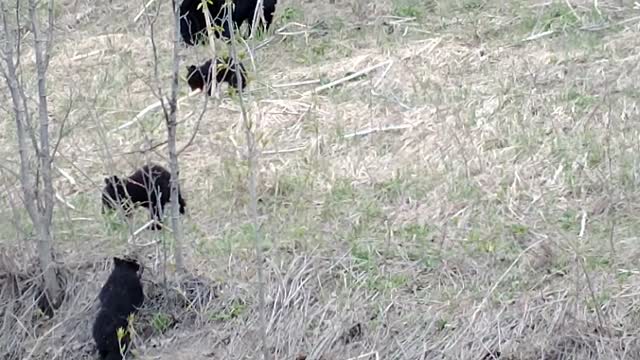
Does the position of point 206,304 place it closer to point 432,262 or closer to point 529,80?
point 432,262

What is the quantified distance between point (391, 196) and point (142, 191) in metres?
1.43

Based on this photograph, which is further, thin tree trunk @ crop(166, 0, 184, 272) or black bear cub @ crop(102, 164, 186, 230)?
black bear cub @ crop(102, 164, 186, 230)

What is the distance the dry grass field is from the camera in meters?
6.06

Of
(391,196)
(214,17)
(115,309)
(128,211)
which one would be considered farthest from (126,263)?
(214,17)

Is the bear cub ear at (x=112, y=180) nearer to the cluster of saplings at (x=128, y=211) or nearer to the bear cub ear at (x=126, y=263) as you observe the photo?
the cluster of saplings at (x=128, y=211)

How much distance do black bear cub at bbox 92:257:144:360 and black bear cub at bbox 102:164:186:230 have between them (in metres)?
0.44

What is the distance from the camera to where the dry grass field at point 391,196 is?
19.9ft

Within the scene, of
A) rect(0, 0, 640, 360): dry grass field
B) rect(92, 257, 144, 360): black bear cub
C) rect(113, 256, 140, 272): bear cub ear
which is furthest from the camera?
rect(113, 256, 140, 272): bear cub ear

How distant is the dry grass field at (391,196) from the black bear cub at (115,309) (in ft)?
0.50

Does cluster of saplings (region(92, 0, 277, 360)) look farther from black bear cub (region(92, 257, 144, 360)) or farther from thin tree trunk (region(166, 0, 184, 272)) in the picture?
thin tree trunk (region(166, 0, 184, 272))

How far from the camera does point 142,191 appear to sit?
6988 millimetres

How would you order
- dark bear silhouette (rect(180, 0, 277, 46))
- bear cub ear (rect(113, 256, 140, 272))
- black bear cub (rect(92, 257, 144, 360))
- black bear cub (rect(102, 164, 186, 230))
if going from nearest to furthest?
black bear cub (rect(92, 257, 144, 360)), bear cub ear (rect(113, 256, 140, 272)), black bear cub (rect(102, 164, 186, 230)), dark bear silhouette (rect(180, 0, 277, 46))

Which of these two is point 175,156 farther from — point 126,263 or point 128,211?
point 128,211

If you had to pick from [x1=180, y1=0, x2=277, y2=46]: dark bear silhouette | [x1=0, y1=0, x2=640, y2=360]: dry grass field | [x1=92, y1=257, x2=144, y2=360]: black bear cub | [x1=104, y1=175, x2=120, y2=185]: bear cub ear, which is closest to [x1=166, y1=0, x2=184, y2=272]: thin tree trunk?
[x1=0, y1=0, x2=640, y2=360]: dry grass field
